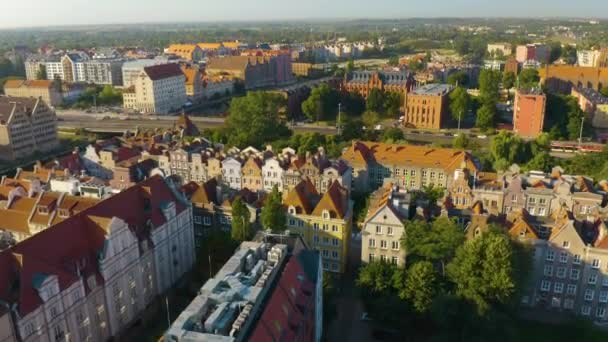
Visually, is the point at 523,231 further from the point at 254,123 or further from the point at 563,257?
the point at 254,123

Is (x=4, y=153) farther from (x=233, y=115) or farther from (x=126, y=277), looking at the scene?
(x=126, y=277)

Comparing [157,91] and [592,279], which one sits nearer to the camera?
[592,279]

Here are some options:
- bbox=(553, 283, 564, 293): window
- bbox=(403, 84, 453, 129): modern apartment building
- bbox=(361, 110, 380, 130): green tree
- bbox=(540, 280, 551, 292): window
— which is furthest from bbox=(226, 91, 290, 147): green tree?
bbox=(553, 283, 564, 293): window

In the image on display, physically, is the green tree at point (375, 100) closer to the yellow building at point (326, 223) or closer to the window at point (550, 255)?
the yellow building at point (326, 223)

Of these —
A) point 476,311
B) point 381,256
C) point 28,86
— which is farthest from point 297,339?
point 28,86

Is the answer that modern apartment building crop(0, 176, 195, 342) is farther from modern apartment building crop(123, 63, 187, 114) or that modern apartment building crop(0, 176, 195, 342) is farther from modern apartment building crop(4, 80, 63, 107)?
modern apartment building crop(4, 80, 63, 107)

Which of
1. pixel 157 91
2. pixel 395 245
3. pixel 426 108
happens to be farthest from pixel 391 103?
pixel 395 245
